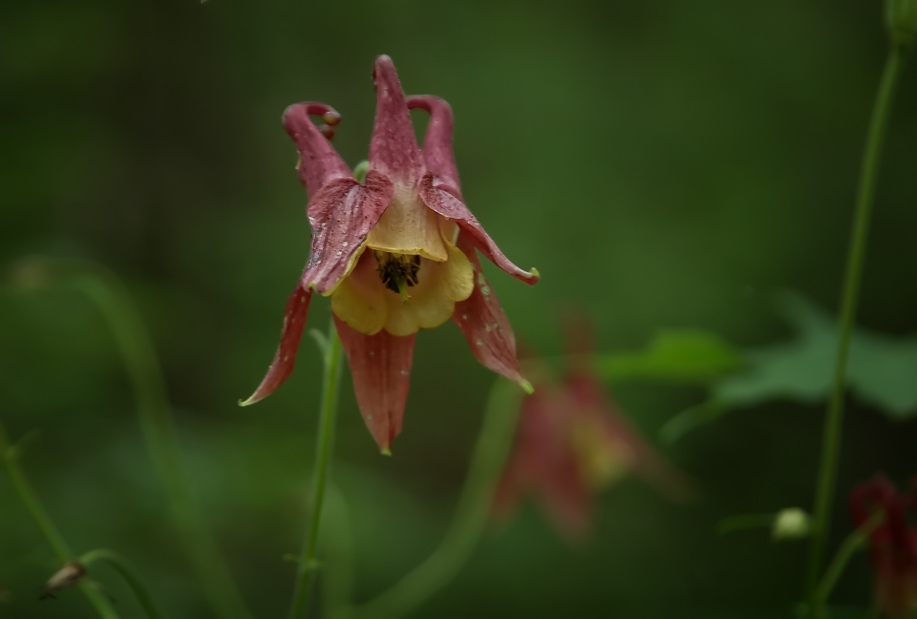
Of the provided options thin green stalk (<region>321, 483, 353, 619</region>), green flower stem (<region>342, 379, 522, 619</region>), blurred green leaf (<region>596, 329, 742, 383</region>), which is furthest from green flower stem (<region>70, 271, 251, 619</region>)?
blurred green leaf (<region>596, 329, 742, 383</region>)

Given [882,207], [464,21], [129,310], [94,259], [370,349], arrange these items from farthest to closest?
[464,21]
[882,207]
[94,259]
[129,310]
[370,349]

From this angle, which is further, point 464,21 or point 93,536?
point 464,21

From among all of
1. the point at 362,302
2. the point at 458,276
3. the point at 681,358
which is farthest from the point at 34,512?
the point at 681,358

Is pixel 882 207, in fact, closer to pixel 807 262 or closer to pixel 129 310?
pixel 807 262

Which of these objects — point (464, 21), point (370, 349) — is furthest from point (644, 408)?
point (370, 349)

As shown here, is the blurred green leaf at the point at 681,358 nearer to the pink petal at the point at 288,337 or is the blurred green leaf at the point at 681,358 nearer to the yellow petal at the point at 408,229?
the yellow petal at the point at 408,229

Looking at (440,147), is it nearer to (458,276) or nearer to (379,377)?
(458,276)
